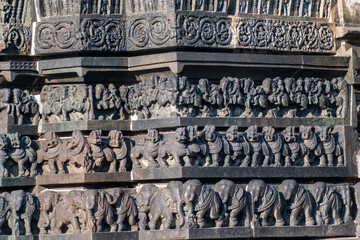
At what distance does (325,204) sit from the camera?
13.9 metres

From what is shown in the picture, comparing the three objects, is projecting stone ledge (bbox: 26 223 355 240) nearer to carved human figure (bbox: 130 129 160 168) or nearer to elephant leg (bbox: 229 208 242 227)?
elephant leg (bbox: 229 208 242 227)

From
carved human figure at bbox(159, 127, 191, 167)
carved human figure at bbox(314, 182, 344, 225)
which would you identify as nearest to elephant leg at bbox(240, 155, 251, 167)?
carved human figure at bbox(159, 127, 191, 167)

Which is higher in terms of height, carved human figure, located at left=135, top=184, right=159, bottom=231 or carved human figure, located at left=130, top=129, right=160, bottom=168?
carved human figure, located at left=130, top=129, right=160, bottom=168

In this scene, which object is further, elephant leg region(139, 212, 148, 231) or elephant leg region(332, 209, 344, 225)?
elephant leg region(332, 209, 344, 225)

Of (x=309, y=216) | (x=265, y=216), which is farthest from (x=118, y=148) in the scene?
(x=309, y=216)

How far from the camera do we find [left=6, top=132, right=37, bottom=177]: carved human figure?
44.8ft

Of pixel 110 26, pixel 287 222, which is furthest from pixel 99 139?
pixel 287 222

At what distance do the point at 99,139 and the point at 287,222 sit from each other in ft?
7.08

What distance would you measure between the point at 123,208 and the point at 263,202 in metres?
1.45

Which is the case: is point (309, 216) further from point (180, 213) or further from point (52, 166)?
point (52, 166)

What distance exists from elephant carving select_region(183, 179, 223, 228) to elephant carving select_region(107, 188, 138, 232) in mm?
615

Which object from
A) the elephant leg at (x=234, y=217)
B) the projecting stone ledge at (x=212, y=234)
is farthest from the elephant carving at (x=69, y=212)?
the elephant leg at (x=234, y=217)

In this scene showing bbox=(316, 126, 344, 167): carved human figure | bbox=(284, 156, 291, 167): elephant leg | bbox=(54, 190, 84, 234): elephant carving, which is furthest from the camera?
bbox=(316, 126, 344, 167): carved human figure

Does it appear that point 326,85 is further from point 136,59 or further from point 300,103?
point 136,59
